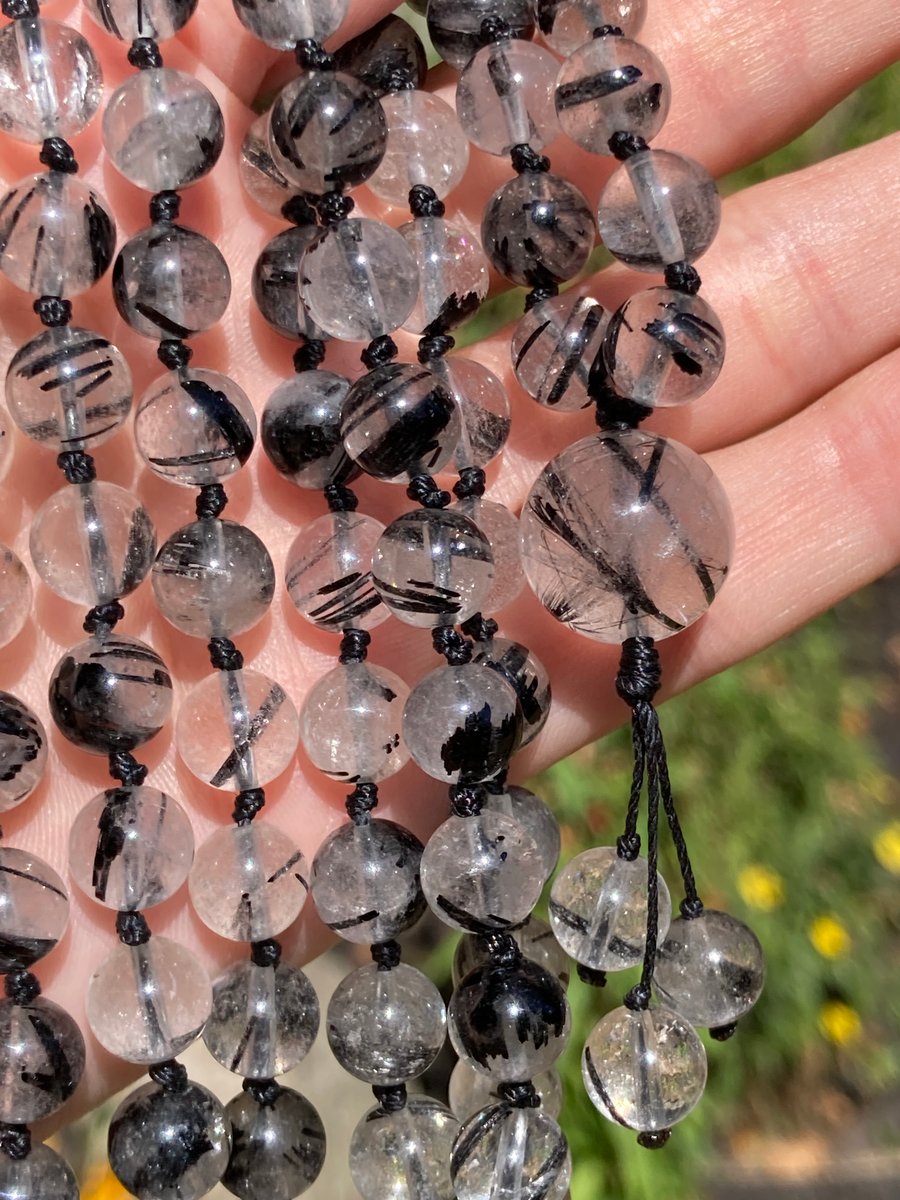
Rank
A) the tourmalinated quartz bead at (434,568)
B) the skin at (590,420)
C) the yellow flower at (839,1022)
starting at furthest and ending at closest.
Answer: the yellow flower at (839,1022) < the skin at (590,420) < the tourmalinated quartz bead at (434,568)

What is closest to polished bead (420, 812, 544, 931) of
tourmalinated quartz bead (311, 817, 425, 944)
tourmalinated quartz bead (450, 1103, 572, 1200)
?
tourmalinated quartz bead (311, 817, 425, 944)

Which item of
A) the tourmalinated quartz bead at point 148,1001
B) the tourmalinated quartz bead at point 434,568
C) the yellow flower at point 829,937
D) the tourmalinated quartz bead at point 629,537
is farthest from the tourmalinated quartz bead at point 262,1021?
the yellow flower at point 829,937

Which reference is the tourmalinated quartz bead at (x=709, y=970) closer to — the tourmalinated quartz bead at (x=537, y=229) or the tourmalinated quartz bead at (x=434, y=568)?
the tourmalinated quartz bead at (x=434, y=568)

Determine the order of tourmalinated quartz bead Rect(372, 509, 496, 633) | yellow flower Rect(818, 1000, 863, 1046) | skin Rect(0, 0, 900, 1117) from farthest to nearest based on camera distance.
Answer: yellow flower Rect(818, 1000, 863, 1046), skin Rect(0, 0, 900, 1117), tourmalinated quartz bead Rect(372, 509, 496, 633)

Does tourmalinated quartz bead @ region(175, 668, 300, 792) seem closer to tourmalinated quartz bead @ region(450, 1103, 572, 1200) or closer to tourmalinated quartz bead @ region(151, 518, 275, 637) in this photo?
tourmalinated quartz bead @ region(151, 518, 275, 637)

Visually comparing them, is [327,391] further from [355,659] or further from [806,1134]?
[806,1134]
